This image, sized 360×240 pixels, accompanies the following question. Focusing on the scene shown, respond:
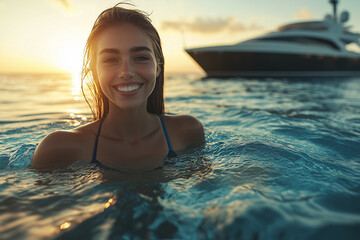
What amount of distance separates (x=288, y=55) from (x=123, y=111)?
20870 mm

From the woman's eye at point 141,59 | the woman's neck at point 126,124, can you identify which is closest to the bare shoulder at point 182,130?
the woman's neck at point 126,124

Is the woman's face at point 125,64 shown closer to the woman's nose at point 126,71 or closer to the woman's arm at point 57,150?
the woman's nose at point 126,71

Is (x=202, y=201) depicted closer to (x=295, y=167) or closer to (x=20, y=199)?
(x=295, y=167)

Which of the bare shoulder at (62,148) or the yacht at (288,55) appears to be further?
the yacht at (288,55)

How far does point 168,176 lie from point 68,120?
3705 millimetres

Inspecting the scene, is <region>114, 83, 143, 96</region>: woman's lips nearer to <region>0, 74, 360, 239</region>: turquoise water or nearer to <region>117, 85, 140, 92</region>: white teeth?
<region>117, 85, 140, 92</region>: white teeth

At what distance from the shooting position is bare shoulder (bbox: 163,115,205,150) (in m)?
2.44

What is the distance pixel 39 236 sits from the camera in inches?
49.0

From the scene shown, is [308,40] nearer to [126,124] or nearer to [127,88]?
[126,124]

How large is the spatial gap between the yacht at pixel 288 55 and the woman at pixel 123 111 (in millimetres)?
18636

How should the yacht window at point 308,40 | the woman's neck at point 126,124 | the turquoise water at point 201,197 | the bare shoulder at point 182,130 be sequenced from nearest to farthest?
the turquoise water at point 201,197 < the woman's neck at point 126,124 < the bare shoulder at point 182,130 < the yacht window at point 308,40

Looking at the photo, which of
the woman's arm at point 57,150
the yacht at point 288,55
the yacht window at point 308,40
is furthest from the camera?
the yacht window at point 308,40

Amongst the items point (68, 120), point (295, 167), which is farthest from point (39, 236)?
point (68, 120)

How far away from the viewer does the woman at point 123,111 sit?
1867 millimetres
